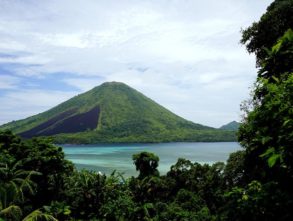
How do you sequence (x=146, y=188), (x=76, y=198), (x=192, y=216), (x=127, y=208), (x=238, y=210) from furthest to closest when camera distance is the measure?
(x=146, y=188), (x=76, y=198), (x=127, y=208), (x=192, y=216), (x=238, y=210)

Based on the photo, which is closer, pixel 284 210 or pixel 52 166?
pixel 284 210

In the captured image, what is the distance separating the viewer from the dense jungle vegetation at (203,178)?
6.15 metres

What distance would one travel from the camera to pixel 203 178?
39.2 m

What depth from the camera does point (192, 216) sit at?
27.6 metres

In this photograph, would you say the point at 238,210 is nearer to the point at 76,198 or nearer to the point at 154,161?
the point at 76,198

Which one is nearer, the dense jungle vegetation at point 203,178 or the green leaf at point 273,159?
the green leaf at point 273,159

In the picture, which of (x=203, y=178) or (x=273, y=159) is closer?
(x=273, y=159)

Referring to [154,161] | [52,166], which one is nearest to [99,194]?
[52,166]

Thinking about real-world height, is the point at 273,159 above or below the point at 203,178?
above

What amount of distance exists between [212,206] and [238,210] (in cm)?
3057

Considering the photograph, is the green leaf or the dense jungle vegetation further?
the dense jungle vegetation

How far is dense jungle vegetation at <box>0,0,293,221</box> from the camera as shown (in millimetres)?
6148

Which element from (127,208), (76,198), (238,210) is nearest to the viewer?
(238,210)

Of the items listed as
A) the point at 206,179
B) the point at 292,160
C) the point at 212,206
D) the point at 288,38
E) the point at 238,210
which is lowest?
the point at 212,206
